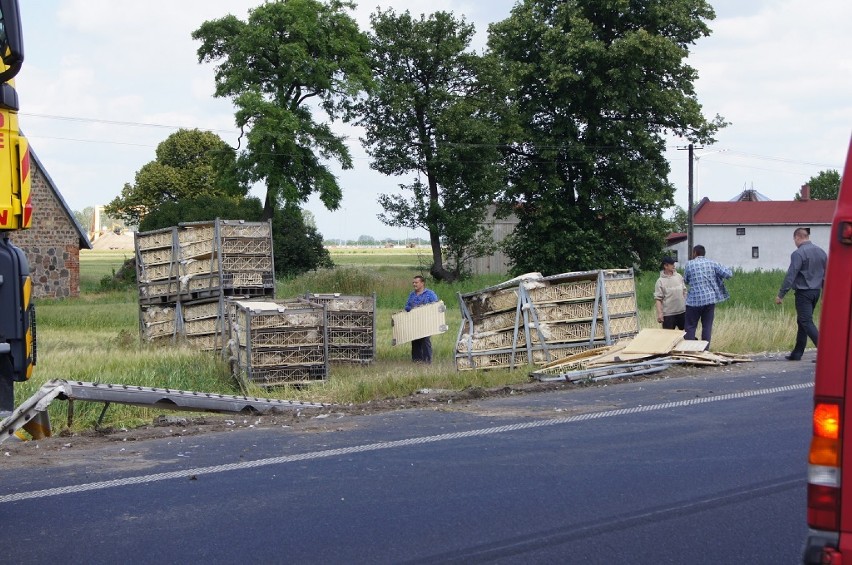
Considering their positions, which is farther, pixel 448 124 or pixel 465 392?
pixel 448 124

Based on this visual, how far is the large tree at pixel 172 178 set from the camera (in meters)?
76.5

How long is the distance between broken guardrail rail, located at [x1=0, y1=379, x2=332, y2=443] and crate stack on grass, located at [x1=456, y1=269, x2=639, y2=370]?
4.31m

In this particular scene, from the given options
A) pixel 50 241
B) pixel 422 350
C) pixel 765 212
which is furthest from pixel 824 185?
pixel 422 350

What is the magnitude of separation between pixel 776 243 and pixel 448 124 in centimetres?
4296

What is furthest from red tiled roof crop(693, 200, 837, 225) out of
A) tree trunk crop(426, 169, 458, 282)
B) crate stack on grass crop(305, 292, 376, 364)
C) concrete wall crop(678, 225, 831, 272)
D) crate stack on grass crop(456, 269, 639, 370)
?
crate stack on grass crop(456, 269, 639, 370)

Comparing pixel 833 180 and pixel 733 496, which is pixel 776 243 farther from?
pixel 733 496

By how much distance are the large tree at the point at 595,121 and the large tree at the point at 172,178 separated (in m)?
32.2

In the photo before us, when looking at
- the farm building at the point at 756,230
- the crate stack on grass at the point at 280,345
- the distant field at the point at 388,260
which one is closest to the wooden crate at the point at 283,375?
the crate stack on grass at the point at 280,345

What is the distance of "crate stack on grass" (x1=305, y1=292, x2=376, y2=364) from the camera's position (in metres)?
18.6

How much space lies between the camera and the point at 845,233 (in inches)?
147

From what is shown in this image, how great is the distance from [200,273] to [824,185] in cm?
10117

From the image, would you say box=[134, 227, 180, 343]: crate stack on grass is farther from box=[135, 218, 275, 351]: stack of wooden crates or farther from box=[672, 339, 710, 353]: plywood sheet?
box=[672, 339, 710, 353]: plywood sheet

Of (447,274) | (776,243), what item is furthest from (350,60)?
(776,243)

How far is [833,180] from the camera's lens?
108 meters
